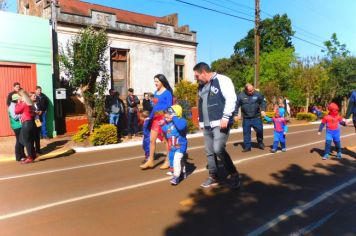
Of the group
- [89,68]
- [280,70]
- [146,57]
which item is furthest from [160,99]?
[280,70]

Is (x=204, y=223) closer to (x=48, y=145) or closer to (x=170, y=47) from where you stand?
(x=48, y=145)

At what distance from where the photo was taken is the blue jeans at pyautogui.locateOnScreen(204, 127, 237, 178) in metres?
6.34

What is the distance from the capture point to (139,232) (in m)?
4.60

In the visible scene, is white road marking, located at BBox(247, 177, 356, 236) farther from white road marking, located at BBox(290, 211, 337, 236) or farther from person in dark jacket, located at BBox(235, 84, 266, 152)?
person in dark jacket, located at BBox(235, 84, 266, 152)

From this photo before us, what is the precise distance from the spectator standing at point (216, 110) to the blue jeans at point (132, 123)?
934 centimetres

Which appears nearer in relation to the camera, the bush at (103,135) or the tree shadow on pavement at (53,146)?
the tree shadow on pavement at (53,146)

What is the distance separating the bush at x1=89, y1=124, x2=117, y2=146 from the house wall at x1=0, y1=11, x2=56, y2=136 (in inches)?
142

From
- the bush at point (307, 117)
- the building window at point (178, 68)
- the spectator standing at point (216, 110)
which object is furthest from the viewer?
the bush at point (307, 117)

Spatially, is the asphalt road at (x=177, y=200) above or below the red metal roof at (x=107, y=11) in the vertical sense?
below

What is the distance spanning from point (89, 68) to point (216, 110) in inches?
342

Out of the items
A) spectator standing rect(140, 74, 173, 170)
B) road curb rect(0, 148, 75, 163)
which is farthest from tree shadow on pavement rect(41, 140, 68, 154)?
spectator standing rect(140, 74, 173, 170)

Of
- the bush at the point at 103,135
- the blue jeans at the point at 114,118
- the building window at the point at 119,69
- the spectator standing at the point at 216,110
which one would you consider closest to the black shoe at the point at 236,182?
the spectator standing at the point at 216,110

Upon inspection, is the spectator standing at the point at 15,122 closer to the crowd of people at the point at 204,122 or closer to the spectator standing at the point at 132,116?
the crowd of people at the point at 204,122

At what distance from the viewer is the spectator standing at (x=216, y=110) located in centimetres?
624
